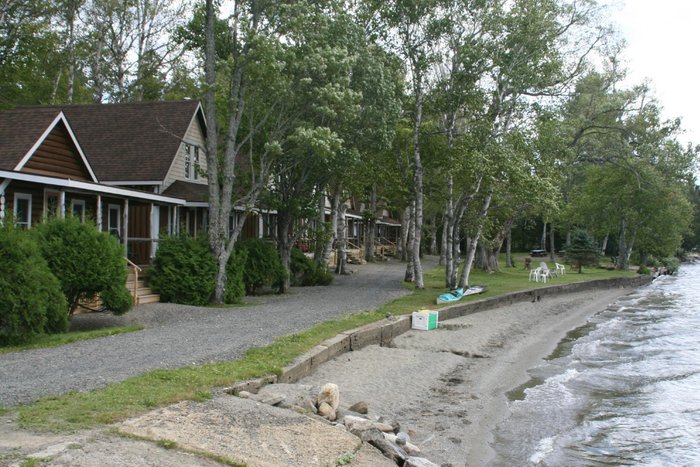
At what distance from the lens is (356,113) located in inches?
780

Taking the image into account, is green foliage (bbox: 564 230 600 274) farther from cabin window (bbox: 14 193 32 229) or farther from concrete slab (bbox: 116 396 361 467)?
concrete slab (bbox: 116 396 361 467)

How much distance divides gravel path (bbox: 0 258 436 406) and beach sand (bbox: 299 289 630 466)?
1.93 meters

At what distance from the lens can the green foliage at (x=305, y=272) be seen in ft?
86.0

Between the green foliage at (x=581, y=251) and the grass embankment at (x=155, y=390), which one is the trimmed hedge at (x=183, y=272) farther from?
the green foliage at (x=581, y=251)

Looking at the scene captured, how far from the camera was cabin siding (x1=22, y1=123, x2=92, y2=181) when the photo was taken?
61.8 feet

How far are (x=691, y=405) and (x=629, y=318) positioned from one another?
545 inches

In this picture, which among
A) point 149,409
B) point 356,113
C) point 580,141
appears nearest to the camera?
point 149,409

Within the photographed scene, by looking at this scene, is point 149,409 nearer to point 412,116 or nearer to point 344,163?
point 344,163

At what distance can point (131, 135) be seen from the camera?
88.2ft

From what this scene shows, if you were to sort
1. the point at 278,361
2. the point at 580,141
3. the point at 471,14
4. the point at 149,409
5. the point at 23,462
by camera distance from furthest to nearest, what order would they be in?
1. the point at 580,141
2. the point at 471,14
3. the point at 278,361
4. the point at 149,409
5. the point at 23,462

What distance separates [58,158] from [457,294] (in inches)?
539

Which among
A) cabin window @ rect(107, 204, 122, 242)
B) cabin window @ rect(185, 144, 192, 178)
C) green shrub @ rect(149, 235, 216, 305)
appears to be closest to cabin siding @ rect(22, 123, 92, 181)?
cabin window @ rect(107, 204, 122, 242)

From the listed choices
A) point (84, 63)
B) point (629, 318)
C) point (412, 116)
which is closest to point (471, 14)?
point (412, 116)

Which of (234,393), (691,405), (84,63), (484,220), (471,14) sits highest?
(84,63)
